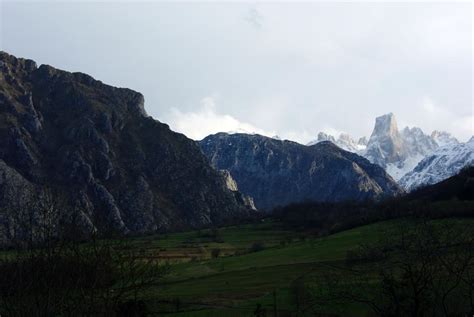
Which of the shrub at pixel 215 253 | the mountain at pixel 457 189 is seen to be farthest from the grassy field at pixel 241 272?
the mountain at pixel 457 189

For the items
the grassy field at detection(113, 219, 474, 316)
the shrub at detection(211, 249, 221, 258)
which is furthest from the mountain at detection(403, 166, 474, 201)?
the shrub at detection(211, 249, 221, 258)

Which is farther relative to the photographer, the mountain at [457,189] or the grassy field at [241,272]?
the mountain at [457,189]

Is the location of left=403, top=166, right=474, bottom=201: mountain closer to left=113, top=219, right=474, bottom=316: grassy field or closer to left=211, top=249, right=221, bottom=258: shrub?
left=113, top=219, right=474, bottom=316: grassy field

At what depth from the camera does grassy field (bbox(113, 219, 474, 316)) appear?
71.5 meters

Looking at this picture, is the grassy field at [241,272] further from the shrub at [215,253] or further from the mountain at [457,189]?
the mountain at [457,189]

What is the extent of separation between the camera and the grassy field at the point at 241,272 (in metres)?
71.5

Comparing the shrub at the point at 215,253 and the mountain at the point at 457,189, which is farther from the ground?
the mountain at the point at 457,189

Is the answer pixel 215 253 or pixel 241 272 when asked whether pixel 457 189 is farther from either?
pixel 241 272

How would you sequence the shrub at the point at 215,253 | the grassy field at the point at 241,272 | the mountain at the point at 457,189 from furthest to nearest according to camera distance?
1. the mountain at the point at 457,189
2. the shrub at the point at 215,253
3. the grassy field at the point at 241,272

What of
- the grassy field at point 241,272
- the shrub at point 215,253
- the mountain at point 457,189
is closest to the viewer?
the grassy field at point 241,272

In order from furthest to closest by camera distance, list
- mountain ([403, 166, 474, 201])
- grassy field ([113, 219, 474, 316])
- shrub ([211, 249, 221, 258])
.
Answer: mountain ([403, 166, 474, 201])
shrub ([211, 249, 221, 258])
grassy field ([113, 219, 474, 316])

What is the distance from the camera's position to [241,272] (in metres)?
111

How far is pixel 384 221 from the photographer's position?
484 ft

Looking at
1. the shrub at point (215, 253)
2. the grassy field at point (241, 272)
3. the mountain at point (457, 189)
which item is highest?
the mountain at point (457, 189)
